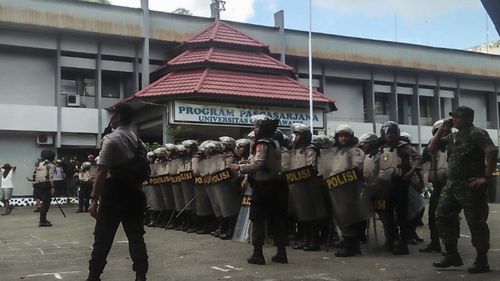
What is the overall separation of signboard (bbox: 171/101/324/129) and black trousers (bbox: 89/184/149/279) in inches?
600

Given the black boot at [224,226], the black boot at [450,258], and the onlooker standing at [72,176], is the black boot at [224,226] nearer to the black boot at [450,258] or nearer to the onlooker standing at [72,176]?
the black boot at [450,258]

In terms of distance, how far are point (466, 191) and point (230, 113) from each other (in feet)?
52.2

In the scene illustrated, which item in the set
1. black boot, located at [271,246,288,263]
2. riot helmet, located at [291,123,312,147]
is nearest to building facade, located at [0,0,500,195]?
riot helmet, located at [291,123,312,147]

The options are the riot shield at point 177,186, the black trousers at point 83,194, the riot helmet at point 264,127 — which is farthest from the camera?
the black trousers at point 83,194

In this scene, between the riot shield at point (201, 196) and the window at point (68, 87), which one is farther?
the window at point (68, 87)

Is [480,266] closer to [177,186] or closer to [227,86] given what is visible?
[177,186]

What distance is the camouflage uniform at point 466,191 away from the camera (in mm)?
6566

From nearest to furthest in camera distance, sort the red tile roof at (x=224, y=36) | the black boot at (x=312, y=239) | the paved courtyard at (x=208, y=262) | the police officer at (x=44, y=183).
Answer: the paved courtyard at (x=208, y=262) < the black boot at (x=312, y=239) < the police officer at (x=44, y=183) < the red tile roof at (x=224, y=36)

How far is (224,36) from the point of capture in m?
24.0

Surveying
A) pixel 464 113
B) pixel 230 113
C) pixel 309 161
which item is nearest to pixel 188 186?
pixel 309 161

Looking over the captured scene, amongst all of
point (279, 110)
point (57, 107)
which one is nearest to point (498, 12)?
point (279, 110)

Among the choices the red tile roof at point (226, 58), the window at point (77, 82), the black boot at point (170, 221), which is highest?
the red tile roof at point (226, 58)

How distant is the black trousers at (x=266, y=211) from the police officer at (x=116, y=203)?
6.49 feet

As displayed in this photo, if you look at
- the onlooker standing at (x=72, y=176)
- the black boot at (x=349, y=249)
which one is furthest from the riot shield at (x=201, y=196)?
the onlooker standing at (x=72, y=176)
